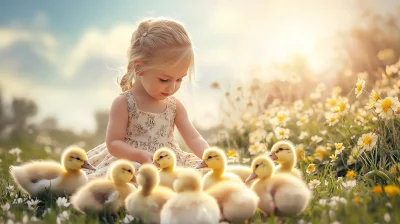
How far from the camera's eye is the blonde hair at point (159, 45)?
13.6 feet

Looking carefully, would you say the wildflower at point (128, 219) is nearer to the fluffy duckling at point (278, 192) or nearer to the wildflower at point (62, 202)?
the wildflower at point (62, 202)

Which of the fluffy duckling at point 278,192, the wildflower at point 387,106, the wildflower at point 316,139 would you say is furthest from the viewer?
the wildflower at point 316,139

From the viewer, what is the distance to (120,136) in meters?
4.26

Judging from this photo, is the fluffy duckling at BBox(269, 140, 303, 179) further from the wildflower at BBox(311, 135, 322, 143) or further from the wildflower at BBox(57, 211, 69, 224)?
the wildflower at BBox(311, 135, 322, 143)

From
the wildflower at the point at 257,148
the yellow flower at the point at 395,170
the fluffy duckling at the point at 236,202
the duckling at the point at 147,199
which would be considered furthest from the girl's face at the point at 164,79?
the yellow flower at the point at 395,170

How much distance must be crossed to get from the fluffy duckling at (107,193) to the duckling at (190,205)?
1.76ft

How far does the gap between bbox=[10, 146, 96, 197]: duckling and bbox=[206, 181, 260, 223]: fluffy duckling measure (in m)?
1.26

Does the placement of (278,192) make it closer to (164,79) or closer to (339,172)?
(164,79)

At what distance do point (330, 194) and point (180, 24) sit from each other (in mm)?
2002

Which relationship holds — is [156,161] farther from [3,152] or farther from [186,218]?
[3,152]

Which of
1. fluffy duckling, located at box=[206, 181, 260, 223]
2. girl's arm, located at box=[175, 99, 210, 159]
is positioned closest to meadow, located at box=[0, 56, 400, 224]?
fluffy duckling, located at box=[206, 181, 260, 223]

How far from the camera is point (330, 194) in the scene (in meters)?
3.60

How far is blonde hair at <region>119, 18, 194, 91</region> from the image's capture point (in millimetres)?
4160

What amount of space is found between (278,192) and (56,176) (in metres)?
1.74
